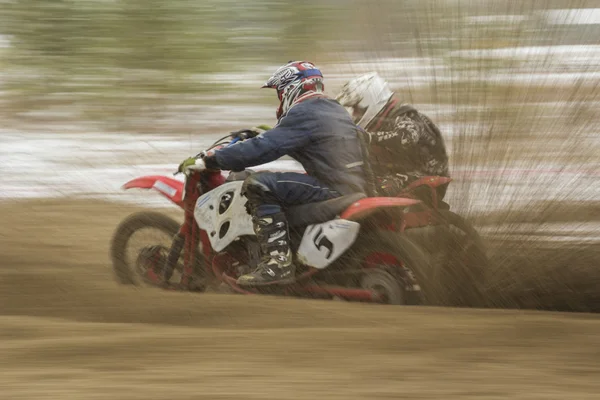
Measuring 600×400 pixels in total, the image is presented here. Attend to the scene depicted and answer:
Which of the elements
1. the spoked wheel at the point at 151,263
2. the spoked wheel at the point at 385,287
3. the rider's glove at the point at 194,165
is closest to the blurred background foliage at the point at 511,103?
the spoked wheel at the point at 385,287

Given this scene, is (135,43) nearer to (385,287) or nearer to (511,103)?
(511,103)

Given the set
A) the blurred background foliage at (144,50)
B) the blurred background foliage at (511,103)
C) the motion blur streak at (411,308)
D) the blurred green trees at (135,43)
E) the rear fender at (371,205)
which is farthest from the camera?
the blurred green trees at (135,43)

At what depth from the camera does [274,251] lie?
6.19 m

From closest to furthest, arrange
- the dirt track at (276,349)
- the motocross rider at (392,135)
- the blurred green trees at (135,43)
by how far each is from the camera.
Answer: the dirt track at (276,349), the motocross rider at (392,135), the blurred green trees at (135,43)

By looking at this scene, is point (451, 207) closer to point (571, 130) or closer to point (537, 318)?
point (571, 130)

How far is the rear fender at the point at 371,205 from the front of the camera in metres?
5.94

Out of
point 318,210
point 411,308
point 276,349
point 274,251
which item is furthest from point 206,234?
point 276,349

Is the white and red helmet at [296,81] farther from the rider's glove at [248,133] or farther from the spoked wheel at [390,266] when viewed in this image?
the spoked wheel at [390,266]

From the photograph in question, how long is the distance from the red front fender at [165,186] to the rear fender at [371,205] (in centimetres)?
128

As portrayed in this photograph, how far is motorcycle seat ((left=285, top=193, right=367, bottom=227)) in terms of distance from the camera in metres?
6.11

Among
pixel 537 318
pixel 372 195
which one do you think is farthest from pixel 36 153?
pixel 537 318

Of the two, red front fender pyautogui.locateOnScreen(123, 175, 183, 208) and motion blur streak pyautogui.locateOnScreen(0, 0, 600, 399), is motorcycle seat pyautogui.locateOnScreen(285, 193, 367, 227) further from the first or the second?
Result: red front fender pyautogui.locateOnScreen(123, 175, 183, 208)

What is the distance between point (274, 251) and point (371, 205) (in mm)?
673

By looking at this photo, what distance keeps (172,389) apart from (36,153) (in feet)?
30.0
